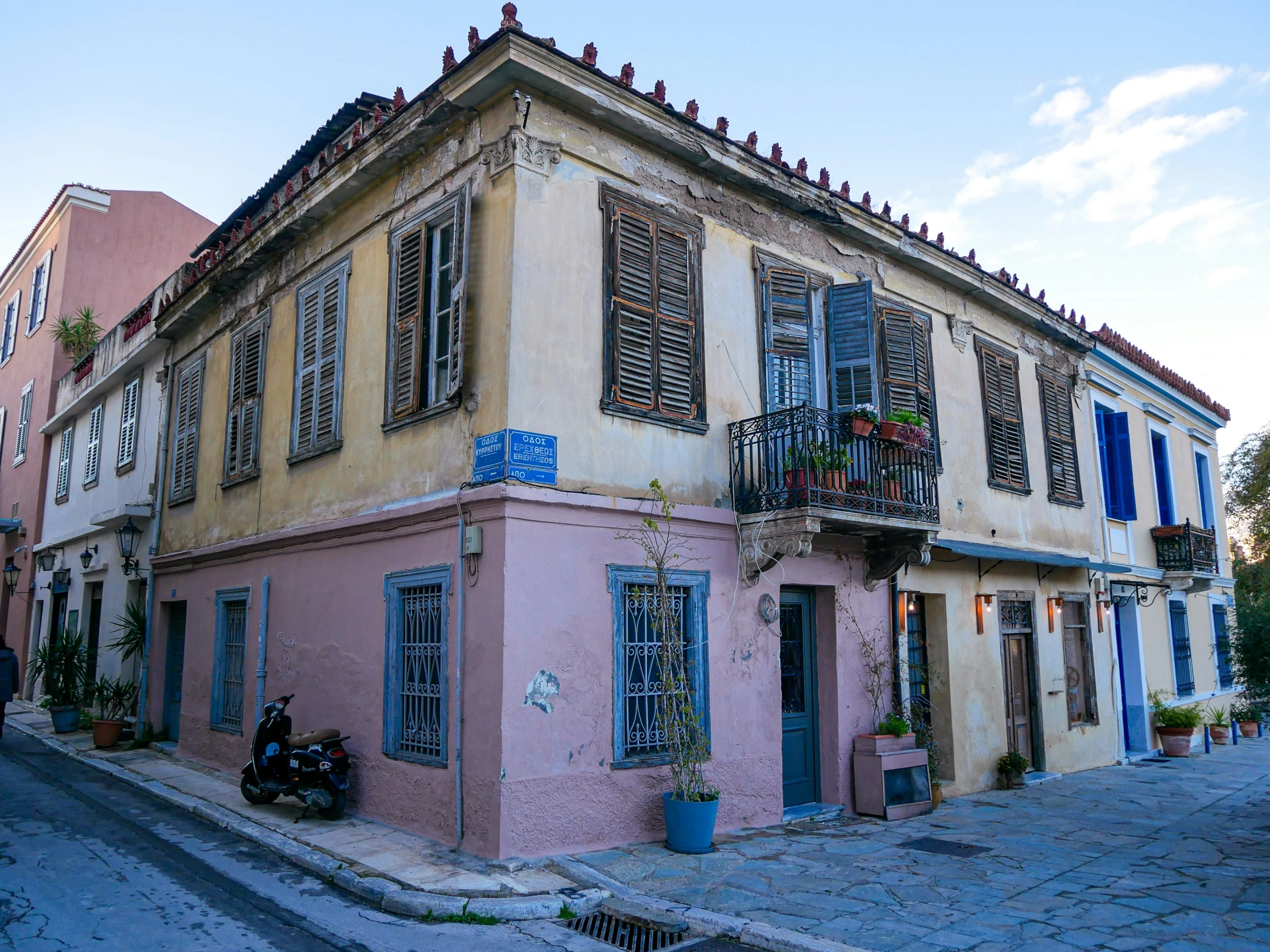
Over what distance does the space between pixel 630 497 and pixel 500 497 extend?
135 centimetres

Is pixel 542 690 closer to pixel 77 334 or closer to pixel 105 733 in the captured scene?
pixel 105 733

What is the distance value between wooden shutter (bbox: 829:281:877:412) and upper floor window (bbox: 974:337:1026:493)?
321 centimetres

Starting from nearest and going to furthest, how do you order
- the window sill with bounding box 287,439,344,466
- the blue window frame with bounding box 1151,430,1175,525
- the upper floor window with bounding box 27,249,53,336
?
the window sill with bounding box 287,439,344,466
the blue window frame with bounding box 1151,430,1175,525
the upper floor window with bounding box 27,249,53,336

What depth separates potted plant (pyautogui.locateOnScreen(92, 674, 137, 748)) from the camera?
515 inches

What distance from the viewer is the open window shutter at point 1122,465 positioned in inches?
610

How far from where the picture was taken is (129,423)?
1617 centimetres

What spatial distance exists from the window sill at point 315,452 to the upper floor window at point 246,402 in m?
1.15

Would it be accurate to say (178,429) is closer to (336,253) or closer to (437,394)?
(336,253)

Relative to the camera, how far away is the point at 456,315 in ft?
26.4

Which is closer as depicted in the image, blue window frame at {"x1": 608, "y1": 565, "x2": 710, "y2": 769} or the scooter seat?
blue window frame at {"x1": 608, "y1": 565, "x2": 710, "y2": 769}

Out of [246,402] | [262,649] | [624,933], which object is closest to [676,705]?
[624,933]

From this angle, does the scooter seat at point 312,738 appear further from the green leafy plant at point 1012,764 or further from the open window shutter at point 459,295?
the green leafy plant at point 1012,764

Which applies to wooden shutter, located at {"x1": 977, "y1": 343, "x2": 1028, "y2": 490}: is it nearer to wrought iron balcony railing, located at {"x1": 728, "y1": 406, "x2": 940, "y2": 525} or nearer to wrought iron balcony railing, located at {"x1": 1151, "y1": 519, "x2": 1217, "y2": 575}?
wrought iron balcony railing, located at {"x1": 728, "y1": 406, "x2": 940, "y2": 525}

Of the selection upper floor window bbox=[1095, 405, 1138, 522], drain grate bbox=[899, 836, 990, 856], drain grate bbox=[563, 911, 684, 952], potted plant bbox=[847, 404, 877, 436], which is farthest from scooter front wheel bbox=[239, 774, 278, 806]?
upper floor window bbox=[1095, 405, 1138, 522]
